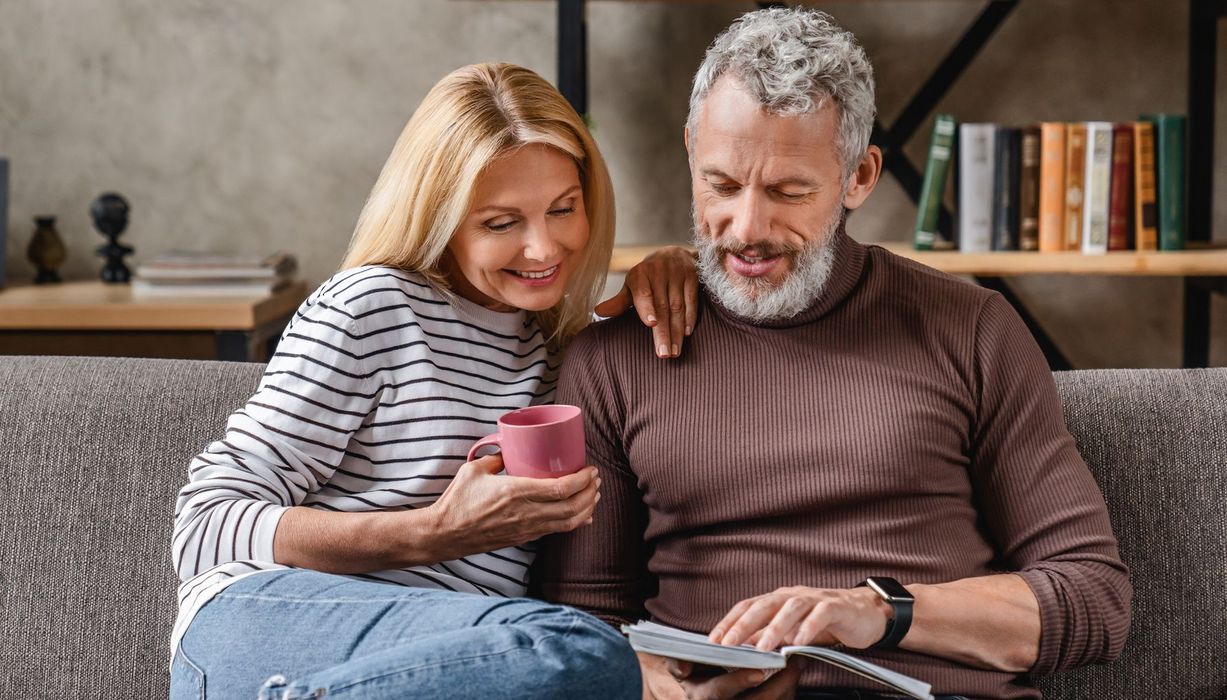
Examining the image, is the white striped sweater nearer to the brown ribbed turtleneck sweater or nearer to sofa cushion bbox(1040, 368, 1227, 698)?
the brown ribbed turtleneck sweater

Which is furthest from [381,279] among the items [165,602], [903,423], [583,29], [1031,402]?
[583,29]

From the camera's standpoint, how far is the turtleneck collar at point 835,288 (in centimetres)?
140

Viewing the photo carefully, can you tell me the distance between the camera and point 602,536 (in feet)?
4.54

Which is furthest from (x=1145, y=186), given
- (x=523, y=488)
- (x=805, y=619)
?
(x=523, y=488)

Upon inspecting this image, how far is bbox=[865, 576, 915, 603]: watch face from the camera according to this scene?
1.18 m

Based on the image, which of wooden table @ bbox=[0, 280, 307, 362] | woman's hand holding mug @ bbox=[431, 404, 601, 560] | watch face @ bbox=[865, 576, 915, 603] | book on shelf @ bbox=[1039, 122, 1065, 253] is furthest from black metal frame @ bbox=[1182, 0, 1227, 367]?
wooden table @ bbox=[0, 280, 307, 362]

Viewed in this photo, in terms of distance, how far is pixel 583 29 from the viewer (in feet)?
7.75

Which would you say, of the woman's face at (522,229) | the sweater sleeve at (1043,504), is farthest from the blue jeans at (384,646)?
the sweater sleeve at (1043,504)

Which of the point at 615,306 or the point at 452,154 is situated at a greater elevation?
the point at 452,154

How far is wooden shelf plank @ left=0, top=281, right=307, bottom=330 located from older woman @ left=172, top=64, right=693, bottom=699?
3.18ft

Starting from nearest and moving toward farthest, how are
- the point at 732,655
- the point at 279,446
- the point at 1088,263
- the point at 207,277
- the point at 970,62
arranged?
1. the point at 732,655
2. the point at 279,446
3. the point at 1088,263
4. the point at 207,277
5. the point at 970,62

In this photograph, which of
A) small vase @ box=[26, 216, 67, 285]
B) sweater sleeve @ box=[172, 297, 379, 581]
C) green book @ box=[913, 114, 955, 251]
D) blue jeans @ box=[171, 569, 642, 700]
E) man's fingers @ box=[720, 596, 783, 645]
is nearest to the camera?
blue jeans @ box=[171, 569, 642, 700]

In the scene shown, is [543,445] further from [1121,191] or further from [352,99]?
[352,99]

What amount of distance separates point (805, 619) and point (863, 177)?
23.0 inches
